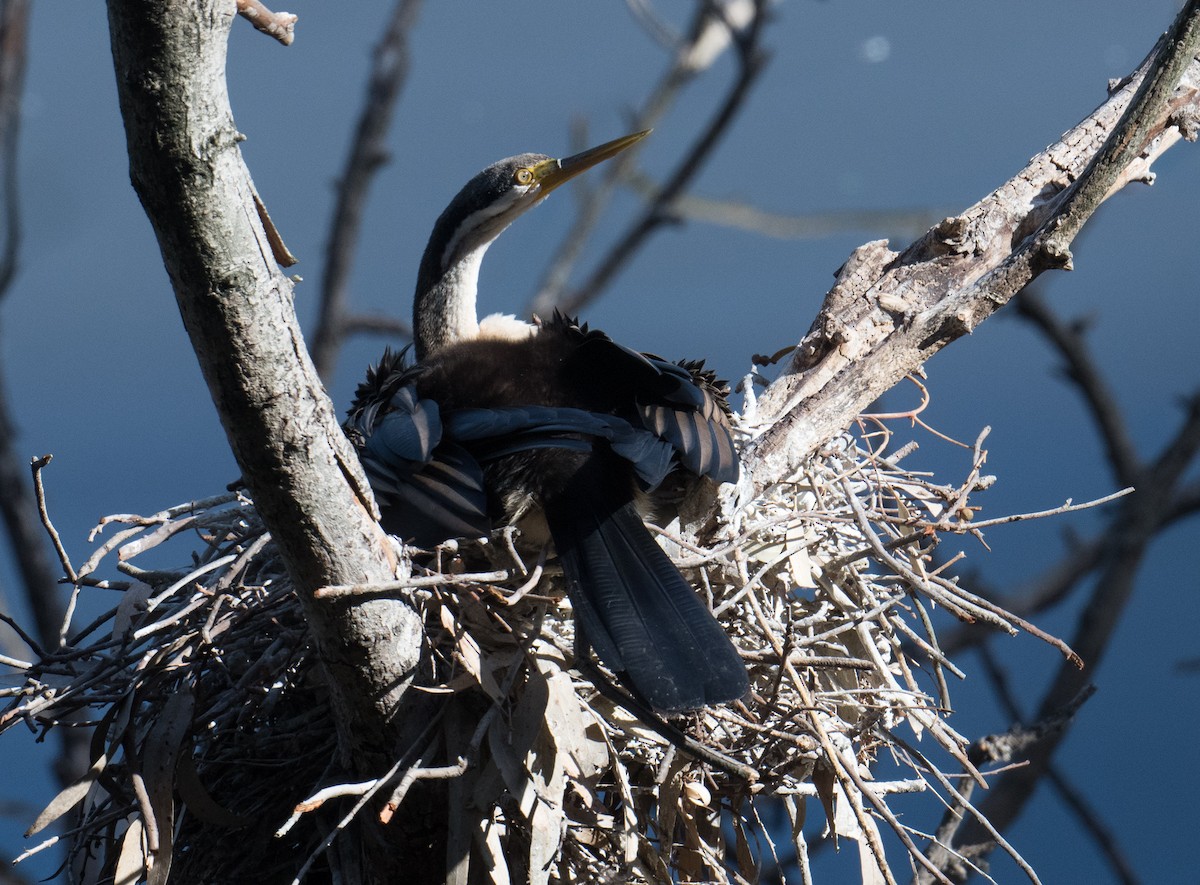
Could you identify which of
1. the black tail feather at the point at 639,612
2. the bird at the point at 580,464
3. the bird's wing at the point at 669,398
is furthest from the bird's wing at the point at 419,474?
the bird's wing at the point at 669,398

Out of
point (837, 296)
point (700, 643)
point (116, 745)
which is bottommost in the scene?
point (700, 643)

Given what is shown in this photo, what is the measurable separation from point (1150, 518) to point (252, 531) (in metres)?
3.31

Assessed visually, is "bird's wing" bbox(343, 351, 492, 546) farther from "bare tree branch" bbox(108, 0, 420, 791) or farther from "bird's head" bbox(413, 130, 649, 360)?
"bird's head" bbox(413, 130, 649, 360)

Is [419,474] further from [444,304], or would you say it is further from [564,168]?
[564,168]

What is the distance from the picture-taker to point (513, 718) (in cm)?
178

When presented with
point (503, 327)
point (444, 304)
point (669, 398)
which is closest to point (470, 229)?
point (444, 304)

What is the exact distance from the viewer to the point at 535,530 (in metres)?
2.12

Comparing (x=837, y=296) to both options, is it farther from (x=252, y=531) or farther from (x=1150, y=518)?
(x=1150, y=518)

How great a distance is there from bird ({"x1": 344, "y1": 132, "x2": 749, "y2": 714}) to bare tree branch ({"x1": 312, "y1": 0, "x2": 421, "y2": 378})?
11.0 feet

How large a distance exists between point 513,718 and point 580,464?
43cm

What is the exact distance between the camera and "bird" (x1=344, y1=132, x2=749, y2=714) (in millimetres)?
1670

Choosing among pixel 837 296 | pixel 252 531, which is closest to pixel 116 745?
pixel 252 531

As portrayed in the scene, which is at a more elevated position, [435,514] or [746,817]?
[435,514]

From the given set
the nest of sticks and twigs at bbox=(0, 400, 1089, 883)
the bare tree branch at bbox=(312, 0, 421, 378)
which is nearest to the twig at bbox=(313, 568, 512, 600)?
the nest of sticks and twigs at bbox=(0, 400, 1089, 883)
